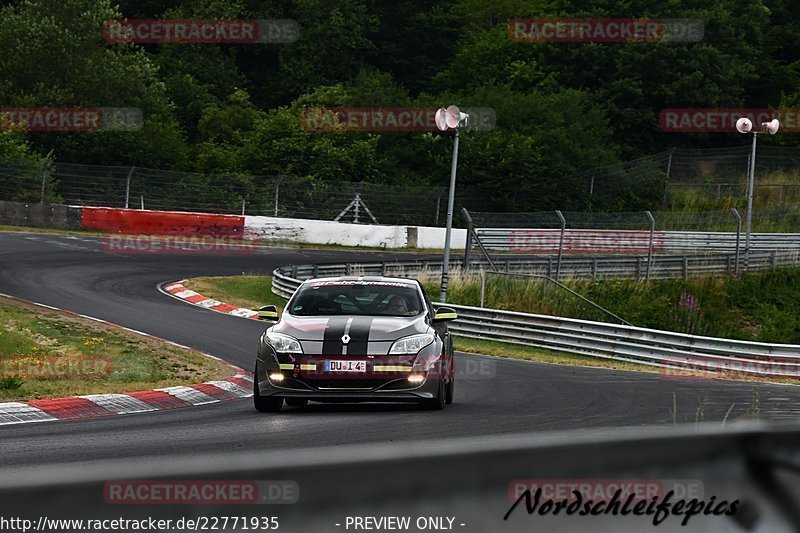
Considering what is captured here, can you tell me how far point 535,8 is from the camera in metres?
68.7

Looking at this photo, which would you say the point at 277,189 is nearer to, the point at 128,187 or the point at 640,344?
the point at 128,187

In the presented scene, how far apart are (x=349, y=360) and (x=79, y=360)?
5366 millimetres

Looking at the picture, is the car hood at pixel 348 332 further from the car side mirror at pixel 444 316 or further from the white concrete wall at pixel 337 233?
the white concrete wall at pixel 337 233

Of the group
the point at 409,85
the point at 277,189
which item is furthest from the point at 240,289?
the point at 409,85

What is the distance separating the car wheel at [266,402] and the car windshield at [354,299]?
937 mm

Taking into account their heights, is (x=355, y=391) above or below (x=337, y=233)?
below

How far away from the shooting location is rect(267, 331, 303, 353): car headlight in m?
11.1

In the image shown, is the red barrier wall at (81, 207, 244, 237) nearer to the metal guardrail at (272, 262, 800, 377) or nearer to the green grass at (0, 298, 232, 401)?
the metal guardrail at (272, 262, 800, 377)

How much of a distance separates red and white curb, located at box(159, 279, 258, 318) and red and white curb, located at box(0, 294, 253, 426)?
957cm

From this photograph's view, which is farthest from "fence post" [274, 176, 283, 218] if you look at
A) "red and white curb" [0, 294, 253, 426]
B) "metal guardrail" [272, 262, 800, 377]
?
"red and white curb" [0, 294, 253, 426]

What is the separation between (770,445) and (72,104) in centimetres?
4735

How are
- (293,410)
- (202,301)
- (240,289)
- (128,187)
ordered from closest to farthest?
1. (293,410)
2. (202,301)
3. (240,289)
4. (128,187)

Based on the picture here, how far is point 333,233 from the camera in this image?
3884 centimetres

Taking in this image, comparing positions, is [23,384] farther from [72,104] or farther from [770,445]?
[72,104]
